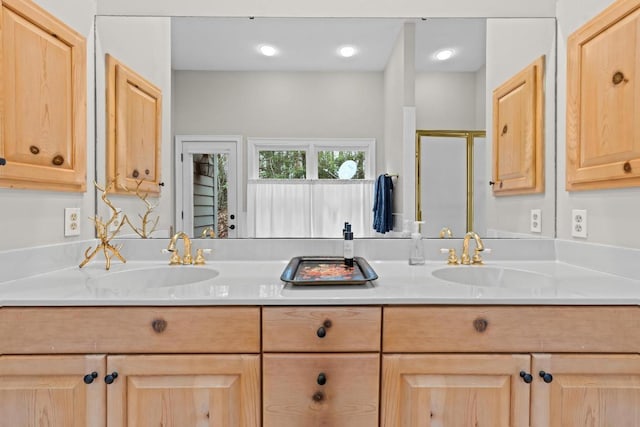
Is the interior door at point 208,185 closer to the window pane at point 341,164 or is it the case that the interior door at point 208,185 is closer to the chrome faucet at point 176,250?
the chrome faucet at point 176,250

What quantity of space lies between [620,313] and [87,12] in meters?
2.35

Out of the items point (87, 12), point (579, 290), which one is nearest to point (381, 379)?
point (579, 290)

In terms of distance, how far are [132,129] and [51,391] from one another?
1148 millimetres

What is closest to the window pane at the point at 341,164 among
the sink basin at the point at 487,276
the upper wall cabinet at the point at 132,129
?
the sink basin at the point at 487,276

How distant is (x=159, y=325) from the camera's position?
3.34 ft

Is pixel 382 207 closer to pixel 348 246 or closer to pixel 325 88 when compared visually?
pixel 348 246

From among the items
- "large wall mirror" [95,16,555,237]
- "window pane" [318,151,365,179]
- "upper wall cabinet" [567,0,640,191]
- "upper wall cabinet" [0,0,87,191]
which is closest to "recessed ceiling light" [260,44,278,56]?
"large wall mirror" [95,16,555,237]

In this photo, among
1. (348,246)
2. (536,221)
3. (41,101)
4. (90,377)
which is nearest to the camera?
(90,377)

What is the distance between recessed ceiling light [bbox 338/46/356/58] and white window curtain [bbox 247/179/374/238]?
623 mm

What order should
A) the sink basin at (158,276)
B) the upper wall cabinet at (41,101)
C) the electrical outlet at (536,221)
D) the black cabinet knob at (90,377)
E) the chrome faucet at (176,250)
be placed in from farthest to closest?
the electrical outlet at (536,221)
the chrome faucet at (176,250)
the sink basin at (158,276)
the upper wall cabinet at (41,101)
the black cabinet knob at (90,377)

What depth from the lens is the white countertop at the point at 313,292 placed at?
3.33 feet

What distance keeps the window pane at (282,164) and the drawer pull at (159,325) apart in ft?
2.85

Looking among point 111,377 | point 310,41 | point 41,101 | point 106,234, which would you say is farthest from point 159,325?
point 310,41

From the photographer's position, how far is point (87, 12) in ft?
5.18
